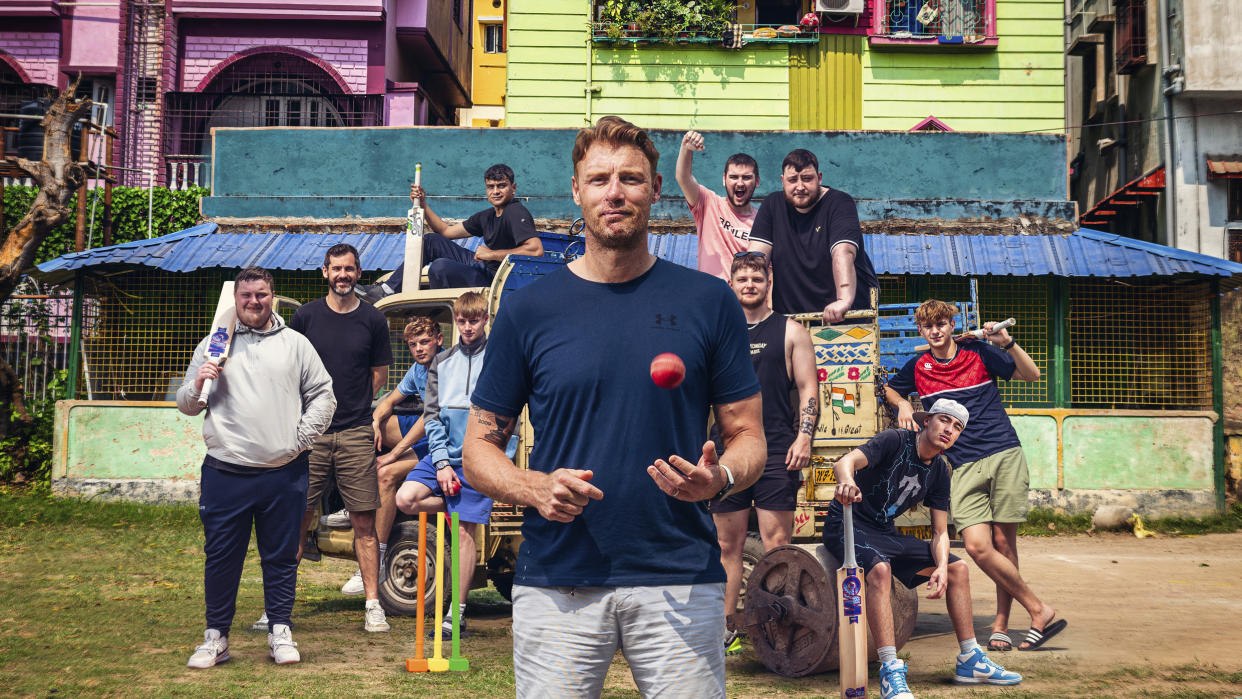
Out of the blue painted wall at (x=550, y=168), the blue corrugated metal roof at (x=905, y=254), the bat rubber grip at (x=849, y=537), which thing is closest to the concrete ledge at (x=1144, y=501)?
the blue corrugated metal roof at (x=905, y=254)

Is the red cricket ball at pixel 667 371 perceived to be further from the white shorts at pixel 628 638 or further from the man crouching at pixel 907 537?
the man crouching at pixel 907 537

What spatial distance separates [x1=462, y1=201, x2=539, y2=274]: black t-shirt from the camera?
856 cm

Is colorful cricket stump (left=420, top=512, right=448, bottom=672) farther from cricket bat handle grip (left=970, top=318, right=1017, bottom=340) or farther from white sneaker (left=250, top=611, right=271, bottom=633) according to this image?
cricket bat handle grip (left=970, top=318, right=1017, bottom=340)

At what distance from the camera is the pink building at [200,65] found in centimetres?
A: 2127

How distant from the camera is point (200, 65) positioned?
71.5 feet

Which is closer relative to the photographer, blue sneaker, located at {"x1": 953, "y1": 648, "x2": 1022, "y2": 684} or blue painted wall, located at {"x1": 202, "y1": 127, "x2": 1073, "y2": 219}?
blue sneaker, located at {"x1": 953, "y1": 648, "x2": 1022, "y2": 684}

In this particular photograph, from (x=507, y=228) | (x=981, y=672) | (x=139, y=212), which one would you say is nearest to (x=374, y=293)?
(x=507, y=228)

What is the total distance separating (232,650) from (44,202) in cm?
1082

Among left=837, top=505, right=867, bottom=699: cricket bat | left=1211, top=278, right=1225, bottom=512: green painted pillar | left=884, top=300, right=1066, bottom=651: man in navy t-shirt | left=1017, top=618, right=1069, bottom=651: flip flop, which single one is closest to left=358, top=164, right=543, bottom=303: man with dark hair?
left=884, top=300, right=1066, bottom=651: man in navy t-shirt

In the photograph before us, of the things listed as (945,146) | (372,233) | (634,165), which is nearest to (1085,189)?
(945,146)

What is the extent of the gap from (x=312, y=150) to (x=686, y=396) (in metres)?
13.9

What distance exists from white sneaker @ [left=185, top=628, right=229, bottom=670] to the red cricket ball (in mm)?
4483

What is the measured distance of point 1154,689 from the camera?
232 inches

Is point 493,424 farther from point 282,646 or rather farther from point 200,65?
point 200,65
